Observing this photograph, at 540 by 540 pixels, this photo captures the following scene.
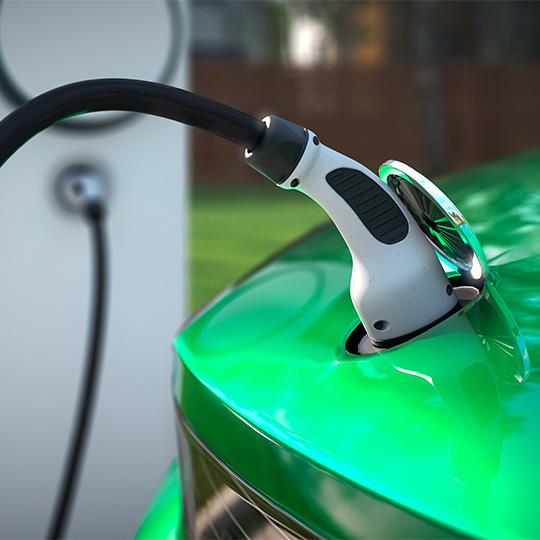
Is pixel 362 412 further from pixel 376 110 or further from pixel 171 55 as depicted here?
pixel 376 110

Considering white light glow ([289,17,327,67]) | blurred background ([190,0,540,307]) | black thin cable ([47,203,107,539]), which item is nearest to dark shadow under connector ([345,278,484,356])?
black thin cable ([47,203,107,539])

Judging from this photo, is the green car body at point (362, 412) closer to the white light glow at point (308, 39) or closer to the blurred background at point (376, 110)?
the blurred background at point (376, 110)

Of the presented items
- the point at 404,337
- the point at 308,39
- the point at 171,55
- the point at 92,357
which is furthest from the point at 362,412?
the point at 308,39

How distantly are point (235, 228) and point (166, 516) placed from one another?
23.1 ft

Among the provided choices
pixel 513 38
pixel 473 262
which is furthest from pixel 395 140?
pixel 473 262

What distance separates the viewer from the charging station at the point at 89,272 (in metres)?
1.30

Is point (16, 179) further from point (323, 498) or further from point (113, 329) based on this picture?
point (323, 498)

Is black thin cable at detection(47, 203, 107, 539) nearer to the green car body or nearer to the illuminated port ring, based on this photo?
the green car body

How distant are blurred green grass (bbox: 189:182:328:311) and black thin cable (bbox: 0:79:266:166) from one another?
3286 mm

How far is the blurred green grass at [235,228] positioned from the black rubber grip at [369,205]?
327 cm

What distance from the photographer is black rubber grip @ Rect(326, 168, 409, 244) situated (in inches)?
22.5

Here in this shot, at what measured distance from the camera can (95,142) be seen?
4.44 feet

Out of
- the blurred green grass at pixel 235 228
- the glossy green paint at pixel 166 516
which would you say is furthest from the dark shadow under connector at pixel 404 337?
the blurred green grass at pixel 235 228

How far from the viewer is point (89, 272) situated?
4.50ft
